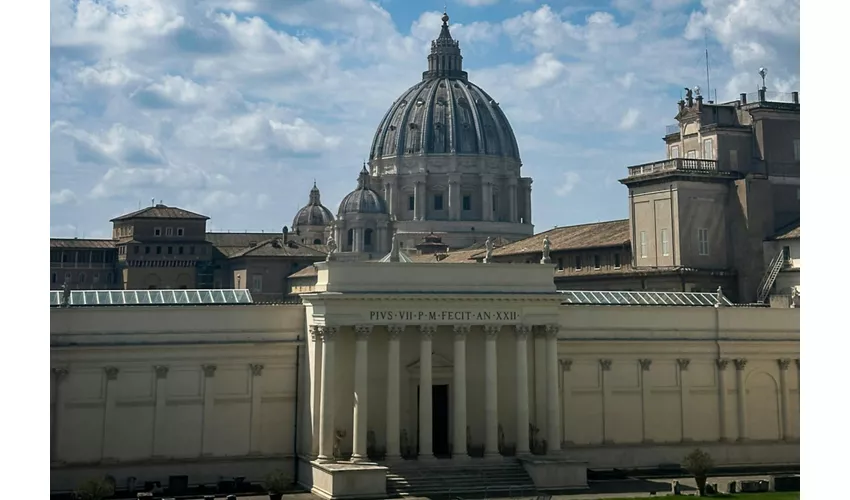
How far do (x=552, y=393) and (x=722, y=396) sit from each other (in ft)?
16.7

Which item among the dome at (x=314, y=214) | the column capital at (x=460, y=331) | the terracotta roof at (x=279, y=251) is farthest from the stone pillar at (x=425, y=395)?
the dome at (x=314, y=214)

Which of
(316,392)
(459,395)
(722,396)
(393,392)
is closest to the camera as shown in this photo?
(393,392)

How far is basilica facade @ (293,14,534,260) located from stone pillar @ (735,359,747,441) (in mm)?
54219

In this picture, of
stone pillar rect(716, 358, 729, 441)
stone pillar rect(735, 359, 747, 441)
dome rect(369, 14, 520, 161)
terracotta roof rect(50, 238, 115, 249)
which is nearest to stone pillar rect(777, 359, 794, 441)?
stone pillar rect(735, 359, 747, 441)

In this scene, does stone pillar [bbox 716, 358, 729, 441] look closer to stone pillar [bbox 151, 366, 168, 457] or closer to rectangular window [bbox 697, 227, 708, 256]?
rectangular window [bbox 697, 227, 708, 256]

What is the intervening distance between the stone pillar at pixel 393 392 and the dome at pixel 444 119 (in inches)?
2554

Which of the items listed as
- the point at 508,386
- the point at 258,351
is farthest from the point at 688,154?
the point at 258,351

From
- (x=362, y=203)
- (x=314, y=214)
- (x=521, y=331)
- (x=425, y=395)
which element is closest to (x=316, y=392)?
(x=425, y=395)

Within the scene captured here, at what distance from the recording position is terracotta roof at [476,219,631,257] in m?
43.8

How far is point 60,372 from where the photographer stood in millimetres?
25578

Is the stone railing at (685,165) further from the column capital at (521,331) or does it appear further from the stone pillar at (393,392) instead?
the stone pillar at (393,392)

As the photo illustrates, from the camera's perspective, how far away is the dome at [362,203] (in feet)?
283

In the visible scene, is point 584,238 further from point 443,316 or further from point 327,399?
point 327,399

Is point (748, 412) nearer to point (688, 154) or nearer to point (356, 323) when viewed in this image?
point (356, 323)
